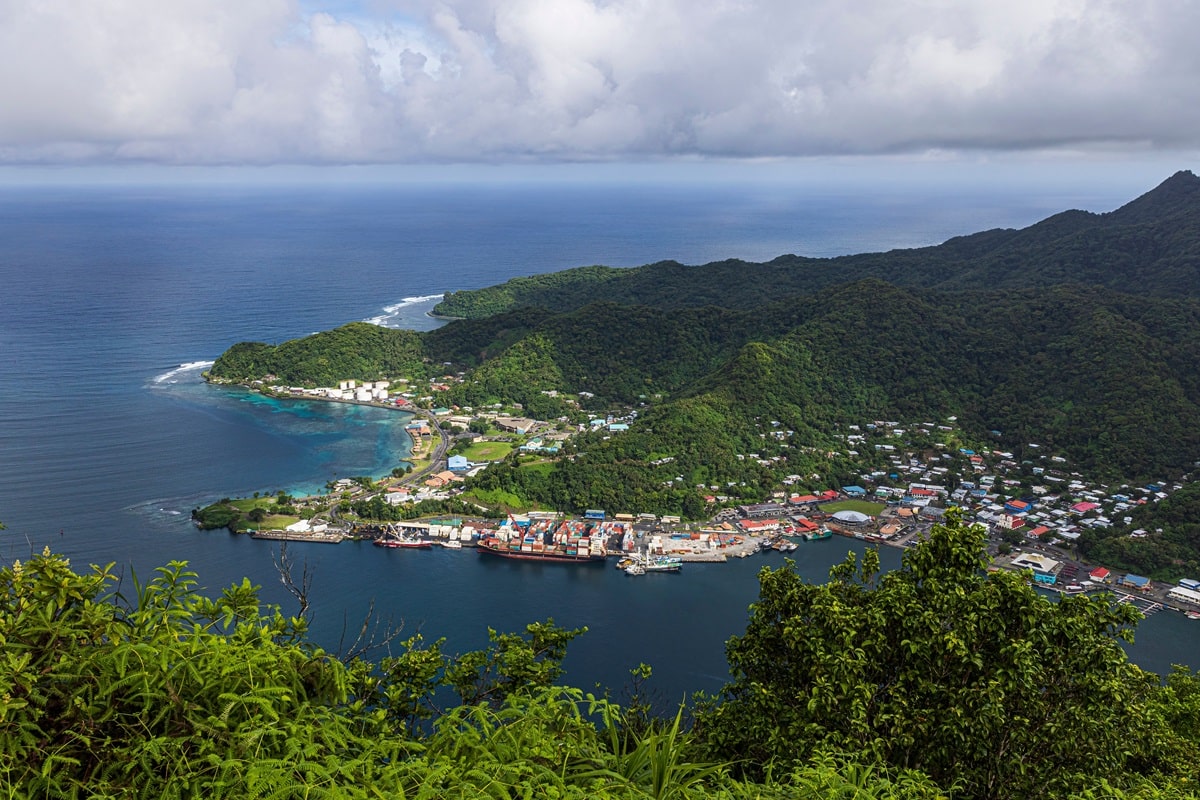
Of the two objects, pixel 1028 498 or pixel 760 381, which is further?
pixel 760 381

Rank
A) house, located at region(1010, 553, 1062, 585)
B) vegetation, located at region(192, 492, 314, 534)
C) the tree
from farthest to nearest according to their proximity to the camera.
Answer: vegetation, located at region(192, 492, 314, 534), house, located at region(1010, 553, 1062, 585), the tree

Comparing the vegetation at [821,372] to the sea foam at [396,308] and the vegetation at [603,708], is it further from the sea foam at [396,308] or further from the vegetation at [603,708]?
the vegetation at [603,708]

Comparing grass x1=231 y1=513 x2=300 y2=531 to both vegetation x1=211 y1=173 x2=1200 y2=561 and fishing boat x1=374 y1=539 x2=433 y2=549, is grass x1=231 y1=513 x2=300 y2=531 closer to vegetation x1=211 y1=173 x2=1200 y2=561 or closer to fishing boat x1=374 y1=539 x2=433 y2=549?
fishing boat x1=374 y1=539 x2=433 y2=549

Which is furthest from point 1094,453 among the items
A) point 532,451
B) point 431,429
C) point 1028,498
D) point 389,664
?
point 389,664

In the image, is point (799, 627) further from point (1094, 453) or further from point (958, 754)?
point (1094, 453)

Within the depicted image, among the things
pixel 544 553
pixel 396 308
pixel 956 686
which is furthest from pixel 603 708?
pixel 396 308

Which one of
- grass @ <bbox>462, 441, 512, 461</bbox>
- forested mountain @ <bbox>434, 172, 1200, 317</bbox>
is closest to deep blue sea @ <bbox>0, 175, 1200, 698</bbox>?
grass @ <bbox>462, 441, 512, 461</bbox>
